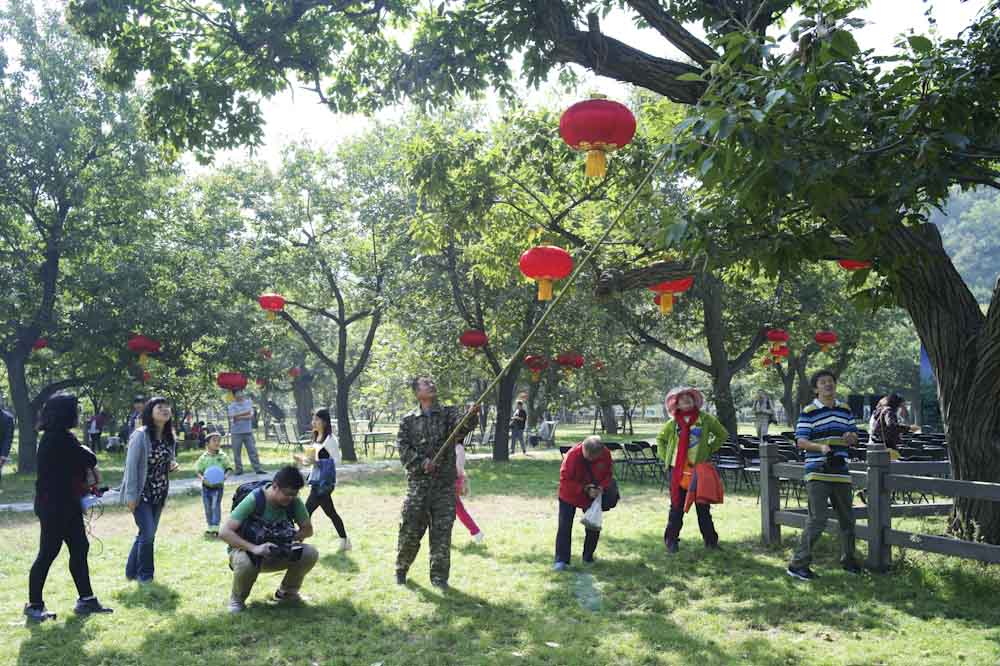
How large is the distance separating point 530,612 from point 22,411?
16963 millimetres

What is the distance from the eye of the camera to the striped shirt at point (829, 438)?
686 centimetres

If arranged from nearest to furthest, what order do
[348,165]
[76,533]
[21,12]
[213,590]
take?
[76,533] < [213,590] < [21,12] < [348,165]

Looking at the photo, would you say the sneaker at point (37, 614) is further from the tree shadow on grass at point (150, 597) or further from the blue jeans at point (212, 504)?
the blue jeans at point (212, 504)

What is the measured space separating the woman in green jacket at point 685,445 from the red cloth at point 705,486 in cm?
9

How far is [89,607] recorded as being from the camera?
5.89 meters

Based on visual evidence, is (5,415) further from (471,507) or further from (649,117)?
(649,117)

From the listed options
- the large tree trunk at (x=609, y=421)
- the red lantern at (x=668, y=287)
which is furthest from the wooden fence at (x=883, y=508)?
the large tree trunk at (x=609, y=421)

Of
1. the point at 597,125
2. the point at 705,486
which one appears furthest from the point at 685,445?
the point at 597,125

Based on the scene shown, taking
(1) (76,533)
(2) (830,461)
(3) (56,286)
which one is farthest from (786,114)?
(3) (56,286)

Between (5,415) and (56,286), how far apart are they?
11.8 meters

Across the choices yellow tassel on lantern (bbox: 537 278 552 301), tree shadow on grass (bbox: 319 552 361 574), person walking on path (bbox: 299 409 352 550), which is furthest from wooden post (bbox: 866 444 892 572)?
person walking on path (bbox: 299 409 352 550)

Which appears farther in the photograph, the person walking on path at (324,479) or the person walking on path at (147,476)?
the person walking on path at (324,479)

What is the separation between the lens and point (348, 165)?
22.3 meters

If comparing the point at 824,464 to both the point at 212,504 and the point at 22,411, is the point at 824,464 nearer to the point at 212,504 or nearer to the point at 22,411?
the point at 212,504
